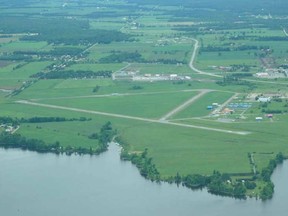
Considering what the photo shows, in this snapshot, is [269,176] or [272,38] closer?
[269,176]

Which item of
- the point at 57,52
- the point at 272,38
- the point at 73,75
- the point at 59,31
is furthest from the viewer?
the point at 59,31

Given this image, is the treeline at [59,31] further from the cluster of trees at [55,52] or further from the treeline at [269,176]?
the treeline at [269,176]

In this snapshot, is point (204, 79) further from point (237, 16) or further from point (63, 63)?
point (237, 16)

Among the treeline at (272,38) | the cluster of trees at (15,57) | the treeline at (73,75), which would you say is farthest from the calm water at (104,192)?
the treeline at (272,38)

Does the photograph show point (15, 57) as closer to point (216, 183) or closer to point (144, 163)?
point (144, 163)

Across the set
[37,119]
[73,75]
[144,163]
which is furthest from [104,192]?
[73,75]

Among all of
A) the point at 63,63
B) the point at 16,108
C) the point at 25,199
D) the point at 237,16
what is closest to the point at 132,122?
the point at 16,108

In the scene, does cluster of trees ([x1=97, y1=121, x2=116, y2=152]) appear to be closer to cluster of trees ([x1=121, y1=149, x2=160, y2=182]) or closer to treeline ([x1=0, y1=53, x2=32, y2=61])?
cluster of trees ([x1=121, y1=149, x2=160, y2=182])
